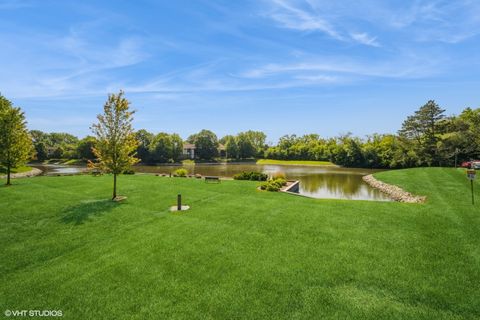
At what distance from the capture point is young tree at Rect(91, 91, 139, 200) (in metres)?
14.5

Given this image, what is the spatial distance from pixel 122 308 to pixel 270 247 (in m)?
4.18

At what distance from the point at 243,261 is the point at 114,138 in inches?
443

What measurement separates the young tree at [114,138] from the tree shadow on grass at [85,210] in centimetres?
127

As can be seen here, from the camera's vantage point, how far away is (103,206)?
12.7 meters

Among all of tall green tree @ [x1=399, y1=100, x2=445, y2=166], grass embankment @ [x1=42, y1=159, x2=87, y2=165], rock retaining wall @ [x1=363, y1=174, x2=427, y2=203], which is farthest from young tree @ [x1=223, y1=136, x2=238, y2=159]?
rock retaining wall @ [x1=363, y1=174, x2=427, y2=203]

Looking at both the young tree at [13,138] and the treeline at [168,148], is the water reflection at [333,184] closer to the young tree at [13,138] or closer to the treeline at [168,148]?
the young tree at [13,138]

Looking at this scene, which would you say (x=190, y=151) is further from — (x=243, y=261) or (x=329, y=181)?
(x=243, y=261)

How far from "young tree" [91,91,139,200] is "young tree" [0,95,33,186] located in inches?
352

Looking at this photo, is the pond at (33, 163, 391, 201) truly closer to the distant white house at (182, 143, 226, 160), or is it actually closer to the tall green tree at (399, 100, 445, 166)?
the tall green tree at (399, 100, 445, 166)

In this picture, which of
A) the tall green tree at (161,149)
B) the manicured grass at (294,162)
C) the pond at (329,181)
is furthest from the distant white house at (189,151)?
the pond at (329,181)

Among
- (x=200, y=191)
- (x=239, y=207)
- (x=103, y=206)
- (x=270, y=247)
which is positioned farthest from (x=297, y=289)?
(x=200, y=191)

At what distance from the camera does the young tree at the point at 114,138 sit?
14516 mm

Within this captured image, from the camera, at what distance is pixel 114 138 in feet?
48.2

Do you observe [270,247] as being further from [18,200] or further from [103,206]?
[18,200]
